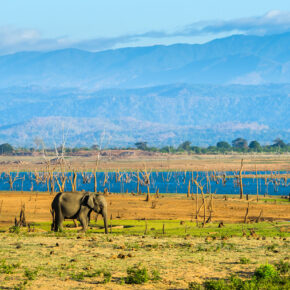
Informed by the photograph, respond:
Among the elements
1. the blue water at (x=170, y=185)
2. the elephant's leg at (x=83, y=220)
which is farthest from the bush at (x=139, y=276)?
the blue water at (x=170, y=185)

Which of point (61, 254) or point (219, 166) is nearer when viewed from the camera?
point (61, 254)

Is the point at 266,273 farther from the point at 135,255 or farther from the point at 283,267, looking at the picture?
the point at 135,255

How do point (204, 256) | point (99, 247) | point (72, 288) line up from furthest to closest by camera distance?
point (99, 247), point (204, 256), point (72, 288)

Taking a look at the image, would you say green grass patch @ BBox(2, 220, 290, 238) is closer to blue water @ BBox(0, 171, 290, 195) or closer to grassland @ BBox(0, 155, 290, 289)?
grassland @ BBox(0, 155, 290, 289)

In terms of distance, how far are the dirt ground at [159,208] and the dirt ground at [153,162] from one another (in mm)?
67020

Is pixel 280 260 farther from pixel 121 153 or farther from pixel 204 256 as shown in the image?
pixel 121 153

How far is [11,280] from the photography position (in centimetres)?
1820

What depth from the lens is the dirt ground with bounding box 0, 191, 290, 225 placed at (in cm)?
4288

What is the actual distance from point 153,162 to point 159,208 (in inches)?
3953

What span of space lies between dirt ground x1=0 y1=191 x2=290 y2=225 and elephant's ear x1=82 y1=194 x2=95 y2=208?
9046 mm

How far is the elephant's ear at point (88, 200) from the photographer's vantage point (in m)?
30.1

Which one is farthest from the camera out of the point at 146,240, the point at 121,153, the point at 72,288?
the point at 121,153

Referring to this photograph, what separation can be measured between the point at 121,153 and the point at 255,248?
13971cm

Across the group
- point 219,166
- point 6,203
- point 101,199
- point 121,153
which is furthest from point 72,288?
point 121,153
